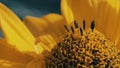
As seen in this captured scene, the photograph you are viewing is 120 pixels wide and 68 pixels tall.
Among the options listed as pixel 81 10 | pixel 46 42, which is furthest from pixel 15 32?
pixel 81 10

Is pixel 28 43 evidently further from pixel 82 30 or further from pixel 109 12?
Result: pixel 109 12

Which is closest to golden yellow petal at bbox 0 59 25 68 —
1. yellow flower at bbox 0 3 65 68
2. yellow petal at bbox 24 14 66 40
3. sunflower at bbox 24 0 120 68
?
yellow flower at bbox 0 3 65 68

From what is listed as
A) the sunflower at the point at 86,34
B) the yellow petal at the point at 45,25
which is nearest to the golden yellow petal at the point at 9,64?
the sunflower at the point at 86,34

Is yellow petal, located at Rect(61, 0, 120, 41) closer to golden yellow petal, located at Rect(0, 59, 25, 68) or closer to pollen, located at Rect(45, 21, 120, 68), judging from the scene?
pollen, located at Rect(45, 21, 120, 68)

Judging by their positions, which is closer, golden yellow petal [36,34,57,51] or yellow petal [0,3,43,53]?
yellow petal [0,3,43,53]

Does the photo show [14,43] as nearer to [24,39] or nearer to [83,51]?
[24,39]

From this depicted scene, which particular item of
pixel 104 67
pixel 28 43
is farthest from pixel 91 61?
pixel 28 43

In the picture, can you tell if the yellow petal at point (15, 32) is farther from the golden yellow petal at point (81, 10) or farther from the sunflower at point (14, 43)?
the golden yellow petal at point (81, 10)
